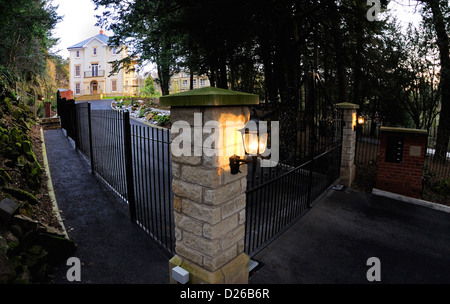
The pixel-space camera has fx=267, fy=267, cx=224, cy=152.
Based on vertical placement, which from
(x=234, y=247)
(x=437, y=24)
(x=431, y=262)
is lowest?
(x=431, y=262)

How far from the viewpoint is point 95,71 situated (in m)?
50.6

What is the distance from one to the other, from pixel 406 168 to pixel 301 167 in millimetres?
3911

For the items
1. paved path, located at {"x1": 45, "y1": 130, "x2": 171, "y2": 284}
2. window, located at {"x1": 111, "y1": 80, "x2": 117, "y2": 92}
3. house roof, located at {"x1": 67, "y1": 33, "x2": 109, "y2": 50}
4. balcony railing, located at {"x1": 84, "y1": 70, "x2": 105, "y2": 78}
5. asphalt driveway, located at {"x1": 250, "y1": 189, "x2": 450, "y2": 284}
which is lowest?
asphalt driveway, located at {"x1": 250, "y1": 189, "x2": 450, "y2": 284}

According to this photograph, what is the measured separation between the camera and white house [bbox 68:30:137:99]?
5016 cm

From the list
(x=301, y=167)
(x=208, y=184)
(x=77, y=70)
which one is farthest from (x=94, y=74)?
(x=208, y=184)

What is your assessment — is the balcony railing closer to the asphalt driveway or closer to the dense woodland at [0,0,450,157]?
the dense woodland at [0,0,450,157]

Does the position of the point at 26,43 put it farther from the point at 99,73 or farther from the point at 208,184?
the point at 99,73

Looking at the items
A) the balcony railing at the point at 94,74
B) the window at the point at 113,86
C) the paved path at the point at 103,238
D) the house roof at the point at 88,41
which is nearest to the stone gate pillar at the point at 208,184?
the paved path at the point at 103,238

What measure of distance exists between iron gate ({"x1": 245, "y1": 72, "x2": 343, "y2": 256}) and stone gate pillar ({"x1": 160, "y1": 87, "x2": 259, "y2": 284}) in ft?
4.77

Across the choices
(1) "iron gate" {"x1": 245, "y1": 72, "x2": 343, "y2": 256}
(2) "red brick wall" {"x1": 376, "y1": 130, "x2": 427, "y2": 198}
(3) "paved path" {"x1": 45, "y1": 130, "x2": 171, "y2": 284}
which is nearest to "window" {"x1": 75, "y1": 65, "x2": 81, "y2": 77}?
(3) "paved path" {"x1": 45, "y1": 130, "x2": 171, "y2": 284}

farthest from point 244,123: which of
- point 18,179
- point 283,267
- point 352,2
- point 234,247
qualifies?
point 352,2

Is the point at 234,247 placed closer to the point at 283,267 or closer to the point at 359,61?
the point at 283,267

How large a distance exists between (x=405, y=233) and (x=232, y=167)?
453 cm

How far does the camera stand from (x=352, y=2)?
32.6 ft
